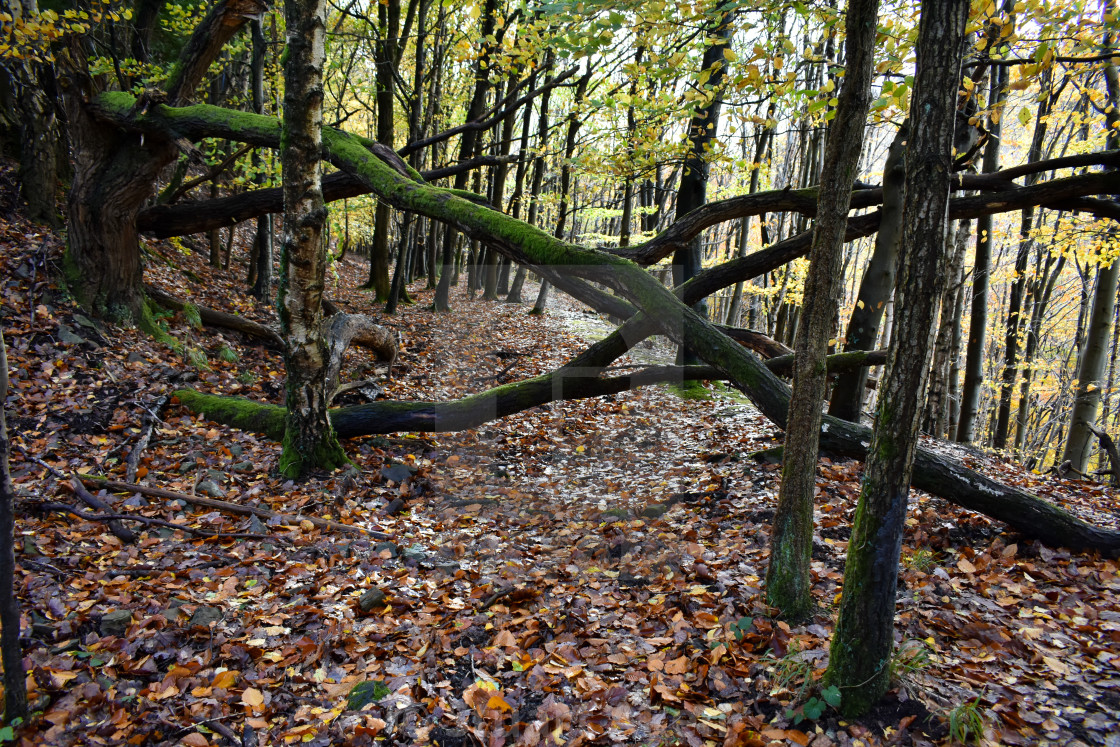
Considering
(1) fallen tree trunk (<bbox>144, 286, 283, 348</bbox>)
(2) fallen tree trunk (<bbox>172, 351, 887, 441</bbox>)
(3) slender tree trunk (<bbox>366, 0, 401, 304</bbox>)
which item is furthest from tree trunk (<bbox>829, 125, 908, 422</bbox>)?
(3) slender tree trunk (<bbox>366, 0, 401, 304</bbox>)

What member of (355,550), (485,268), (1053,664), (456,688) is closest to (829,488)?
(1053,664)

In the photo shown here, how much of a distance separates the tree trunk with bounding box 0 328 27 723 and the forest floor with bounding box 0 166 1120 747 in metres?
0.16

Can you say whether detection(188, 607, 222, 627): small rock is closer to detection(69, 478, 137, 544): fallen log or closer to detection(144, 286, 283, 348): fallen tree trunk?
detection(69, 478, 137, 544): fallen log

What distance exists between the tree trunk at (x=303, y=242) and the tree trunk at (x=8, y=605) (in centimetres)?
296

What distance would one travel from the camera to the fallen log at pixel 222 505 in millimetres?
4840

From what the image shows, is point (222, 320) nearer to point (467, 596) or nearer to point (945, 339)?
point (467, 596)

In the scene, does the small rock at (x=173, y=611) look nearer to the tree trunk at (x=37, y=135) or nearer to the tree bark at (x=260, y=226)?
the tree bark at (x=260, y=226)

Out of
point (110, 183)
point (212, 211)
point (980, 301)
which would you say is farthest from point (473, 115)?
point (980, 301)

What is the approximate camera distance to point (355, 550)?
15.6ft

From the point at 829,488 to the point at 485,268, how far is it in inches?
700

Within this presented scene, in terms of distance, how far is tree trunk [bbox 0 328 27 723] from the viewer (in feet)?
7.67

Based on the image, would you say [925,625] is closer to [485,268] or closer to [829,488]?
[829,488]

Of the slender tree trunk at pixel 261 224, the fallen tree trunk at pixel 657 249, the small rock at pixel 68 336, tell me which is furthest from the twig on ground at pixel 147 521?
the slender tree trunk at pixel 261 224

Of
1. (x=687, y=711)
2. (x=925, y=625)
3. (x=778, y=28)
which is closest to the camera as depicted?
(x=687, y=711)
